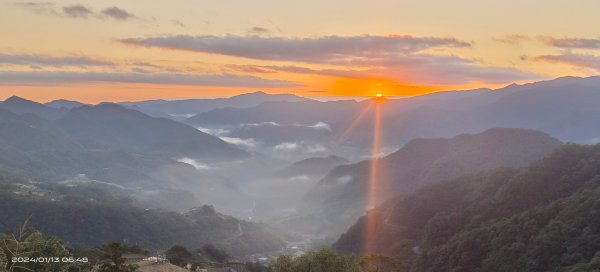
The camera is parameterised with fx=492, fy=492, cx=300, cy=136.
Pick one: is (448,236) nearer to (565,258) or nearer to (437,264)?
(437,264)

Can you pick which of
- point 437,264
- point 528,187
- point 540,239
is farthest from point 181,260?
point 528,187

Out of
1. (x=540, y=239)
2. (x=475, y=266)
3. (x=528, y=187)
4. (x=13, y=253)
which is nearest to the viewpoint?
(x=13, y=253)

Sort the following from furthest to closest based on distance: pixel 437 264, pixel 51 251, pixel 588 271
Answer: pixel 437 264 → pixel 588 271 → pixel 51 251

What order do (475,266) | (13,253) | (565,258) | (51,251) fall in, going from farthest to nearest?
(475,266) → (565,258) → (51,251) → (13,253)

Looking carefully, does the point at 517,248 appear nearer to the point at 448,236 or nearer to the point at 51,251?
the point at 448,236

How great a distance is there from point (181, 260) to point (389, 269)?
5527cm

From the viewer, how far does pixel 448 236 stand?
19338cm

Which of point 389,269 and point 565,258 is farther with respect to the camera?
point 565,258

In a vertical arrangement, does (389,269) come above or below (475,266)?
above

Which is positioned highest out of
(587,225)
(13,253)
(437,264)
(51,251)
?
(13,253)

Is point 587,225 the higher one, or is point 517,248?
point 587,225

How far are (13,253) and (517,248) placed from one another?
13866cm

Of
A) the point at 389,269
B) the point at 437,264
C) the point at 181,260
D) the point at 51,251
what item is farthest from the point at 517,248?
the point at 51,251

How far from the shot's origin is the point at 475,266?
148m
